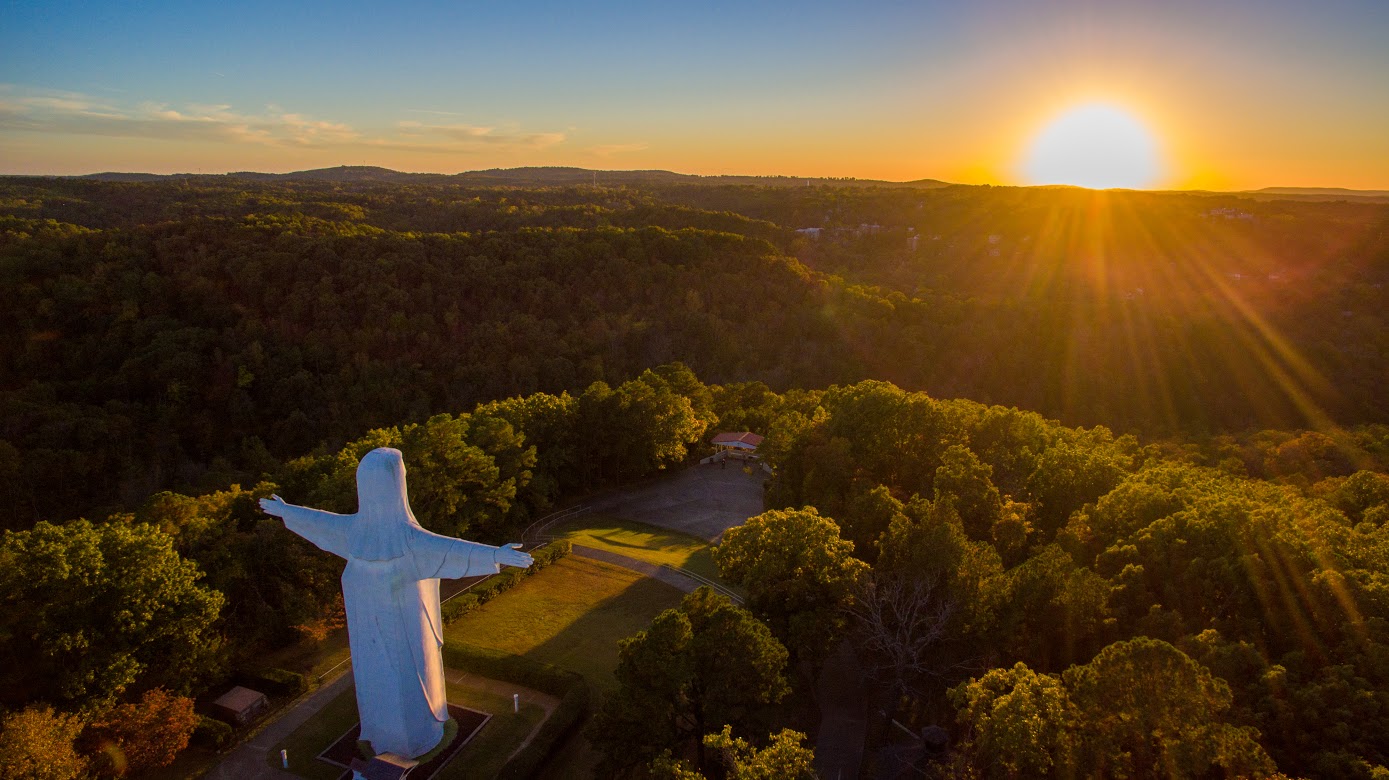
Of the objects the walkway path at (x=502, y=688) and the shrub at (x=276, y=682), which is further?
the shrub at (x=276, y=682)

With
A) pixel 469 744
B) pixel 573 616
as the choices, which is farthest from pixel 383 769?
pixel 573 616

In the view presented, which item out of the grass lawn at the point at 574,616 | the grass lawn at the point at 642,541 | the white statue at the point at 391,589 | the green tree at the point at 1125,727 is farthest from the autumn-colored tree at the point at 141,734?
the green tree at the point at 1125,727

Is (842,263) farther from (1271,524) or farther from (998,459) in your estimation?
(1271,524)

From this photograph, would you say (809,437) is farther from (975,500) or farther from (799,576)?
(799,576)

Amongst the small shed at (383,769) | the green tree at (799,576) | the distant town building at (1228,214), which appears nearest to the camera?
the small shed at (383,769)

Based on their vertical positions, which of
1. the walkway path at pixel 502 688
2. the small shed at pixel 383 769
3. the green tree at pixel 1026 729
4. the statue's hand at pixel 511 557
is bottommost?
the walkway path at pixel 502 688

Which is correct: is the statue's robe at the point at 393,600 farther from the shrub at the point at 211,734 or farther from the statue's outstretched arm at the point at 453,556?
the shrub at the point at 211,734

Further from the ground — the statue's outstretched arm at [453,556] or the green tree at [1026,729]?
the statue's outstretched arm at [453,556]
